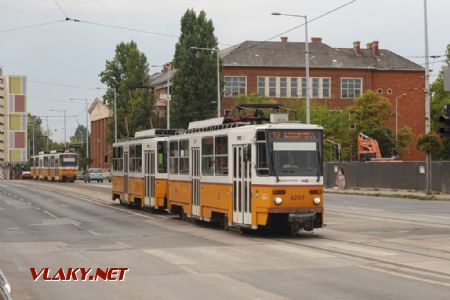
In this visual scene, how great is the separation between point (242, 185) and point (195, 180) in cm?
410

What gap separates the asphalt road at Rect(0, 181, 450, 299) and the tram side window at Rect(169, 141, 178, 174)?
1680 millimetres

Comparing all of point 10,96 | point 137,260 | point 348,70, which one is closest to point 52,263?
point 137,260

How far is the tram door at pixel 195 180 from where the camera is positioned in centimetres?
2469

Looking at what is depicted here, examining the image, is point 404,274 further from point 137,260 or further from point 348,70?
point 348,70

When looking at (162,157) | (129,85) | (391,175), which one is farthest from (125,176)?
(129,85)

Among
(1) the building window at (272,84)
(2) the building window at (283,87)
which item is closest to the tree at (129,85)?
(1) the building window at (272,84)

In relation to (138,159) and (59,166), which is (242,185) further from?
(59,166)

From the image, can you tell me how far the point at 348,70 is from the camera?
102312 mm

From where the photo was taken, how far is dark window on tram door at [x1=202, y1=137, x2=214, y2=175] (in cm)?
2341

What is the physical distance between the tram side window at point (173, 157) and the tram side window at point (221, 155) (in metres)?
4.46

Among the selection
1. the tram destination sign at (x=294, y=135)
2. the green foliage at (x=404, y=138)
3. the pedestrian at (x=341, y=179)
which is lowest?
the pedestrian at (x=341, y=179)

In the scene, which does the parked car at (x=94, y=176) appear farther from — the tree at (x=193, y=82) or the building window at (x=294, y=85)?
the building window at (x=294, y=85)

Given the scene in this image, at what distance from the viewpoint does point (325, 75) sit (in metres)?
102

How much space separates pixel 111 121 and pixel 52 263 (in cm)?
7546
